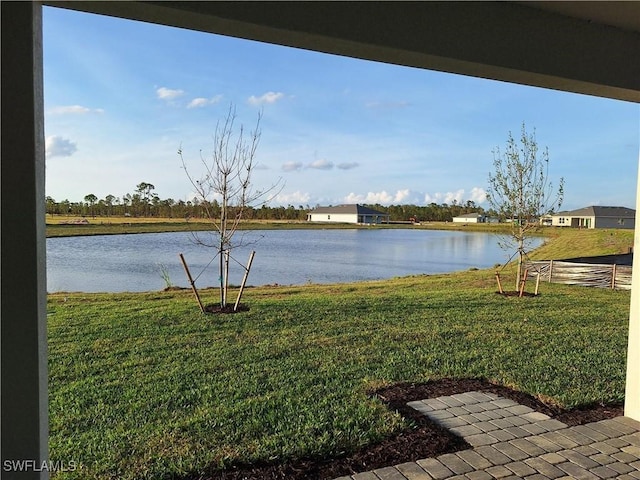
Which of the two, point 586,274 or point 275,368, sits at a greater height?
point 586,274

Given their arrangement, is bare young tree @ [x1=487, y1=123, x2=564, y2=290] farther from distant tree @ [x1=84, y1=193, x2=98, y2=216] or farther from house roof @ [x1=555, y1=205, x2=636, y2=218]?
house roof @ [x1=555, y1=205, x2=636, y2=218]

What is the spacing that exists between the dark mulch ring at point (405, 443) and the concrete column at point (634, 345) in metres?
0.14

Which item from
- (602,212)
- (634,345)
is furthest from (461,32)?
(602,212)

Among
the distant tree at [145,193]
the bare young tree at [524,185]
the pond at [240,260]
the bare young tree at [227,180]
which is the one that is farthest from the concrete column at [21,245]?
the distant tree at [145,193]

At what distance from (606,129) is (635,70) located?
6.03 m

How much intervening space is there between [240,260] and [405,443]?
36.6 feet

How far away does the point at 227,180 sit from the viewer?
24.2ft

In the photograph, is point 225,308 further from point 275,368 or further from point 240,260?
point 240,260

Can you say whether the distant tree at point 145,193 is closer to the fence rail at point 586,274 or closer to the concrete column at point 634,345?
the fence rail at point 586,274

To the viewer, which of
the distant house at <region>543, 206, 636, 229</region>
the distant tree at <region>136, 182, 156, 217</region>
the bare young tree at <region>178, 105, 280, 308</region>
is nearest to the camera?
the bare young tree at <region>178, 105, 280, 308</region>

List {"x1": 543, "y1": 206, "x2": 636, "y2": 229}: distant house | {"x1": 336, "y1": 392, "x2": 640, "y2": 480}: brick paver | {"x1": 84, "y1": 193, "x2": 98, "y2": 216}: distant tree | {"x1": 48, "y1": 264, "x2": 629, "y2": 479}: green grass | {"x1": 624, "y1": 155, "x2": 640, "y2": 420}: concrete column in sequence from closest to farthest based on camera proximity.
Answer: {"x1": 336, "y1": 392, "x2": 640, "y2": 480}: brick paver, {"x1": 48, "y1": 264, "x2": 629, "y2": 479}: green grass, {"x1": 624, "y1": 155, "x2": 640, "y2": 420}: concrete column, {"x1": 84, "y1": 193, "x2": 98, "y2": 216}: distant tree, {"x1": 543, "y1": 206, "x2": 636, "y2": 229}: distant house

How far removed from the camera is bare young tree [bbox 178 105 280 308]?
7207 millimetres

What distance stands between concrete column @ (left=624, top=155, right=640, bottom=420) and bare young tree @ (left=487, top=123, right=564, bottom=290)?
7.29 meters

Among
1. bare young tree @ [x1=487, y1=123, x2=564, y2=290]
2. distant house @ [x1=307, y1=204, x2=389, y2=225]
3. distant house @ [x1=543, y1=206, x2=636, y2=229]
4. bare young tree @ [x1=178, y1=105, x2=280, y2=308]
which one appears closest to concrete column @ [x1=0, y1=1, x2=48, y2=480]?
bare young tree @ [x1=178, y1=105, x2=280, y2=308]
